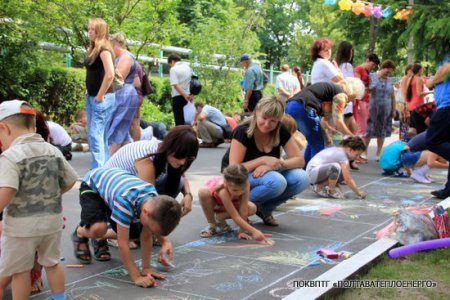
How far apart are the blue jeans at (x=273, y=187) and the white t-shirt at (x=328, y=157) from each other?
1.58 m

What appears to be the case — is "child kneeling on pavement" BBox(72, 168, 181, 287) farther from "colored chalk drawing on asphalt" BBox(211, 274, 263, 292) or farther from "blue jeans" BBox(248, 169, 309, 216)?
"blue jeans" BBox(248, 169, 309, 216)

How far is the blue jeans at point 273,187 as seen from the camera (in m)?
5.75

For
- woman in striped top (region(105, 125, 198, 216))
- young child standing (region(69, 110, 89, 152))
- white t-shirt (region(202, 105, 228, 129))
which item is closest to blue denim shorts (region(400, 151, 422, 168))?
white t-shirt (region(202, 105, 228, 129))

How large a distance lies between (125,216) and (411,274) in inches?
79.3

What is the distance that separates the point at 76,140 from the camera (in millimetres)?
10945

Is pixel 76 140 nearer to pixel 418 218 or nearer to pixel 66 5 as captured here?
pixel 66 5

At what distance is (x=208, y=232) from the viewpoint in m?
5.66

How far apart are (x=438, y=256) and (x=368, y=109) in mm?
6456

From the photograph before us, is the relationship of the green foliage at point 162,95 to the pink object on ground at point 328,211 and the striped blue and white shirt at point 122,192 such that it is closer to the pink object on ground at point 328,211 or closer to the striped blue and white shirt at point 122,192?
the pink object on ground at point 328,211

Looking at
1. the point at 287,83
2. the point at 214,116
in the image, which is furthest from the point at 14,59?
the point at 287,83

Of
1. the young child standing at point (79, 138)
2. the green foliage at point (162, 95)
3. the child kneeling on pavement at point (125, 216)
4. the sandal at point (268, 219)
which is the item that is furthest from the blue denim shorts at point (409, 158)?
the green foliage at point (162, 95)

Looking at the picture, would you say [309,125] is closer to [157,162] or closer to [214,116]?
[157,162]

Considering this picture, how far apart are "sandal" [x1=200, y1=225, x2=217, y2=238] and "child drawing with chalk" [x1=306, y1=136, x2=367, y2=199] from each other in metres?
2.26

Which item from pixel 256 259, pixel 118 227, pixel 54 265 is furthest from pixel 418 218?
pixel 54 265
